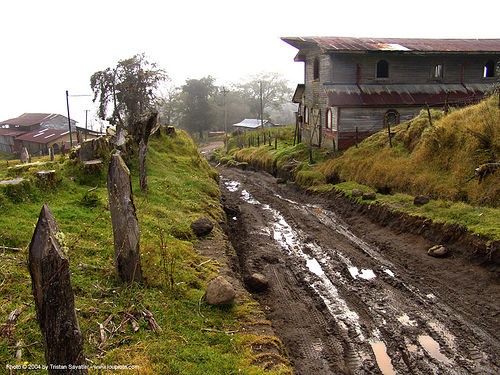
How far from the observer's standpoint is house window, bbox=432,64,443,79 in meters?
29.2

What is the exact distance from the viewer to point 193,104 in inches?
2630

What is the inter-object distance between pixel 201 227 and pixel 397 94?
21.4 meters

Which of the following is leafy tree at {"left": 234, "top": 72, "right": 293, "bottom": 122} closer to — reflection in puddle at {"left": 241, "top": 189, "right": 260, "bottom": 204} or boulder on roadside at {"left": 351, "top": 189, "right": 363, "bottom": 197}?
reflection in puddle at {"left": 241, "top": 189, "right": 260, "bottom": 204}

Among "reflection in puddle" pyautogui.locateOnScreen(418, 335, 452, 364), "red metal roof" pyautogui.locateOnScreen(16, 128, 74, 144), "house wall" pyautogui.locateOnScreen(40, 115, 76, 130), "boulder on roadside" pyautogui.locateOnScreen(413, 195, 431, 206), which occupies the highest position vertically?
"house wall" pyautogui.locateOnScreen(40, 115, 76, 130)

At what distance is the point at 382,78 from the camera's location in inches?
1119

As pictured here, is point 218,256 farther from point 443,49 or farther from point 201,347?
point 443,49

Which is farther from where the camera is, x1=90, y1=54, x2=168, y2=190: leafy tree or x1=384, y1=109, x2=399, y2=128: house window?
x1=90, y1=54, x2=168, y2=190: leafy tree

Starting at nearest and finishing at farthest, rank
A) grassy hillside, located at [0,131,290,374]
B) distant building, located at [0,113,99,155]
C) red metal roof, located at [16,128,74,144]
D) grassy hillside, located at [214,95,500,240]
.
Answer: grassy hillside, located at [0,131,290,374]
grassy hillside, located at [214,95,500,240]
red metal roof, located at [16,128,74,144]
distant building, located at [0,113,99,155]

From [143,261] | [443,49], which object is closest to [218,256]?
[143,261]

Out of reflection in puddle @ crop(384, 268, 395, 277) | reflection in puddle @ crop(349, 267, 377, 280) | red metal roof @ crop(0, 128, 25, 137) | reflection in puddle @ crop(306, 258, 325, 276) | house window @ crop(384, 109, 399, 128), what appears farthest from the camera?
red metal roof @ crop(0, 128, 25, 137)

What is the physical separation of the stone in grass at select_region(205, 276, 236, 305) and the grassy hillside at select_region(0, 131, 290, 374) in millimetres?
156

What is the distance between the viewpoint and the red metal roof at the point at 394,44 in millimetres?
27453

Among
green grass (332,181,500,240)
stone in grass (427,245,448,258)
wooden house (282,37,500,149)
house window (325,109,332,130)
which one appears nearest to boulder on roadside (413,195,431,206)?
green grass (332,181,500,240)

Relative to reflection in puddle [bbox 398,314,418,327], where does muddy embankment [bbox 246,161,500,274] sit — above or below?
above
